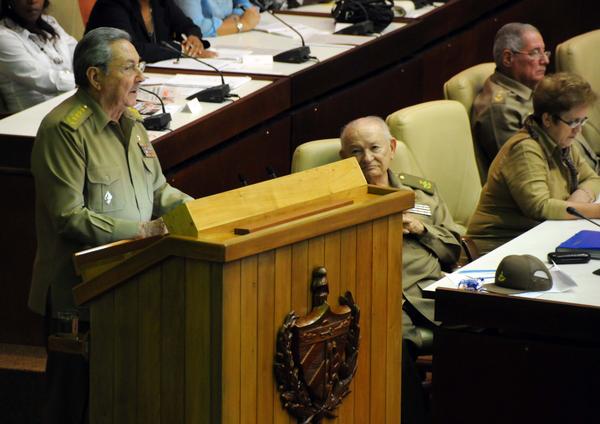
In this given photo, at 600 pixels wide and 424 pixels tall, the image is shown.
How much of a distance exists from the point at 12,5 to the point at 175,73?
725mm

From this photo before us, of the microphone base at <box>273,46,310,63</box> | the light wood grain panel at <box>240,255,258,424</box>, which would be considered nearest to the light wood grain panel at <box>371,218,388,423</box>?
the light wood grain panel at <box>240,255,258,424</box>

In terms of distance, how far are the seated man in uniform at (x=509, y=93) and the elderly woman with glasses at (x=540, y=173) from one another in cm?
79

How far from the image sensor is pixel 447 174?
5.12 meters

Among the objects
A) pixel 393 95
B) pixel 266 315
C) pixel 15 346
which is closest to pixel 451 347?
pixel 266 315

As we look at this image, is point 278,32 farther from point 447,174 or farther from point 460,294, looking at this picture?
point 460,294

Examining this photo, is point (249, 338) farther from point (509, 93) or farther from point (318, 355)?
point (509, 93)

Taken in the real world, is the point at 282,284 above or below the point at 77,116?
below

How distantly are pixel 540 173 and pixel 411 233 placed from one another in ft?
1.87

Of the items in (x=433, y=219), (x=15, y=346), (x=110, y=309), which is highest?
(x=110, y=309)

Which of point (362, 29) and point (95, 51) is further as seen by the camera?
point (362, 29)

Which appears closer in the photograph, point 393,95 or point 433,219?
point 433,219

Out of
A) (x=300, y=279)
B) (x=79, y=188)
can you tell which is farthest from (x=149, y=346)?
(x=79, y=188)

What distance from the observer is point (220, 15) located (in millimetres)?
7070

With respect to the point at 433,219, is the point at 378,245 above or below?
above
